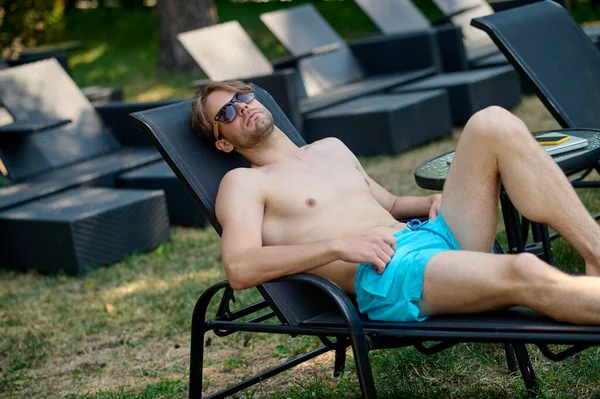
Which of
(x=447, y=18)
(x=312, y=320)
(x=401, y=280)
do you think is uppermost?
(x=401, y=280)

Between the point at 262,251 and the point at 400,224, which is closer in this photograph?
the point at 262,251

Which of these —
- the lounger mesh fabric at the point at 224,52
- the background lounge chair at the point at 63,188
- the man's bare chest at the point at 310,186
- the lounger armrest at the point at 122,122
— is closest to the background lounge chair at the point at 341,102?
the lounger mesh fabric at the point at 224,52

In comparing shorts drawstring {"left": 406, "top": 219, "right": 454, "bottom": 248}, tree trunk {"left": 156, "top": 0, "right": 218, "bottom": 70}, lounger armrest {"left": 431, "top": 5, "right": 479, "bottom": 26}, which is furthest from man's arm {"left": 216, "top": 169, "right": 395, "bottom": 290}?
tree trunk {"left": 156, "top": 0, "right": 218, "bottom": 70}

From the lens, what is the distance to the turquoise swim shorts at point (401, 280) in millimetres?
2762

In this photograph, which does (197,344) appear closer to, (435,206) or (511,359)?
(435,206)

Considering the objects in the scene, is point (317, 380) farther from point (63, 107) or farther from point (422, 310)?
point (63, 107)

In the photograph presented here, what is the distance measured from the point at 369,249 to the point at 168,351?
166 cm

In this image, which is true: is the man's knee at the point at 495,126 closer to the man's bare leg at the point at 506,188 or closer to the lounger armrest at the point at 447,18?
the man's bare leg at the point at 506,188

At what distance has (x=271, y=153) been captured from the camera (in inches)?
132

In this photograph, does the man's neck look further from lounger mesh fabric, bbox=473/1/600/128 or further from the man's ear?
lounger mesh fabric, bbox=473/1/600/128

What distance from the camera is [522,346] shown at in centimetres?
313

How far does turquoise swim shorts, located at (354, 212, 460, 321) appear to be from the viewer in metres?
2.76

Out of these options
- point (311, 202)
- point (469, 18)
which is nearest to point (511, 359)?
point (311, 202)

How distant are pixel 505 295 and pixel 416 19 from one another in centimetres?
784
